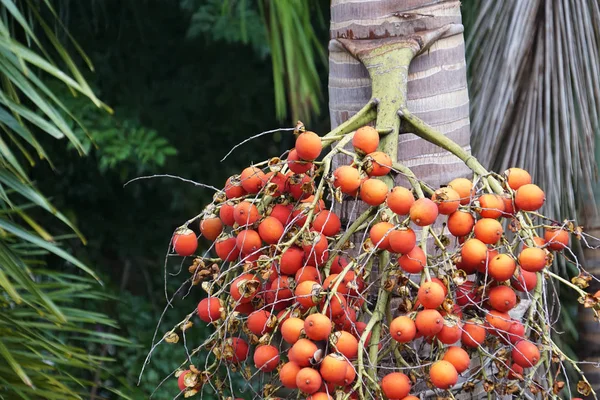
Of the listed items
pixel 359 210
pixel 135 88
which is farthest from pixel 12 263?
pixel 135 88

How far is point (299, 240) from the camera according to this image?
93cm

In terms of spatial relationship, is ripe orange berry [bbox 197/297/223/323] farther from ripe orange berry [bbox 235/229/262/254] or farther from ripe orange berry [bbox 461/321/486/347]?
ripe orange berry [bbox 461/321/486/347]

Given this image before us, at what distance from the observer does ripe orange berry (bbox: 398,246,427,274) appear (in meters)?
0.90

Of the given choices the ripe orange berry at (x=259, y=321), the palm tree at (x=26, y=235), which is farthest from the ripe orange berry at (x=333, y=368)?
the palm tree at (x=26, y=235)

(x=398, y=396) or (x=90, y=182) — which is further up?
(x=398, y=396)

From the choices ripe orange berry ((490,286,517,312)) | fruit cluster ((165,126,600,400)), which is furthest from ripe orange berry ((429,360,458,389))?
ripe orange berry ((490,286,517,312))

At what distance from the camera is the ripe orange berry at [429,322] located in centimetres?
86

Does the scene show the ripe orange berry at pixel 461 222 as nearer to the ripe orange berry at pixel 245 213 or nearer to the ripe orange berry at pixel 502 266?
the ripe orange berry at pixel 502 266

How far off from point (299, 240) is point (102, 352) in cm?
216

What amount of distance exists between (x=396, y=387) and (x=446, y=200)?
0.23 m

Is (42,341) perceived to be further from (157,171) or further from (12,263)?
(157,171)

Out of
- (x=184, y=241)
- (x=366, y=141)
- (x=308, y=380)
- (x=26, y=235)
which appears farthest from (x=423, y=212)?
(x=26, y=235)

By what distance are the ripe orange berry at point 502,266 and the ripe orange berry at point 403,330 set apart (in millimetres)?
125

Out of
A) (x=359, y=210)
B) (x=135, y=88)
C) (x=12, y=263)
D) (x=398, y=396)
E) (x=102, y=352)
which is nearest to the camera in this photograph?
(x=398, y=396)
